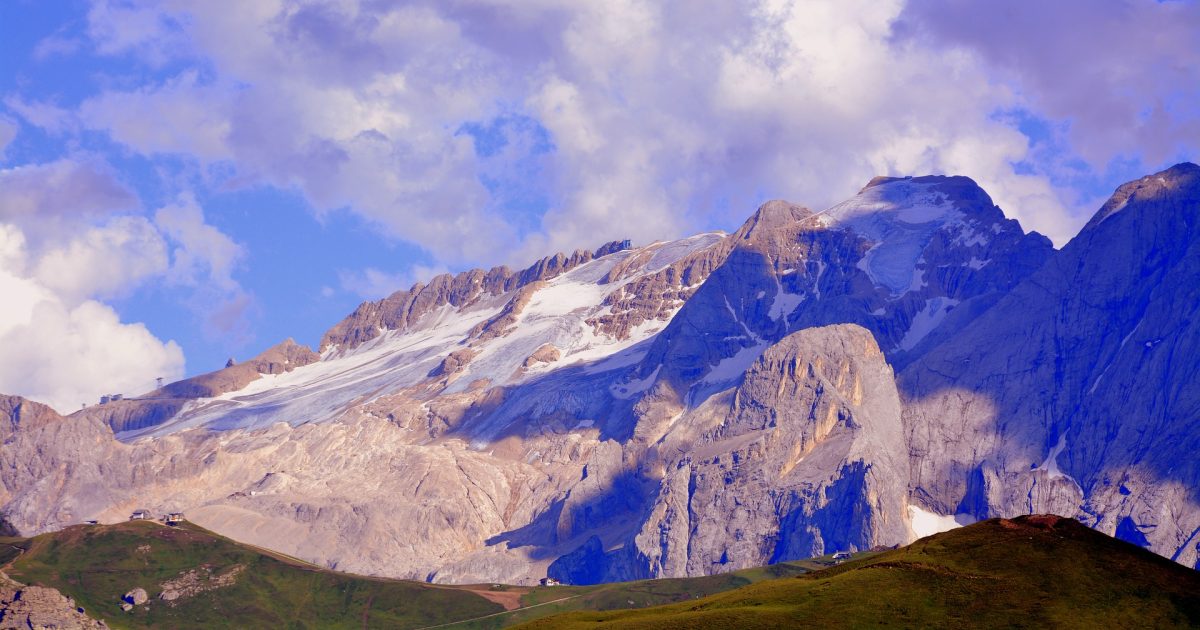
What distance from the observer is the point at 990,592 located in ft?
487

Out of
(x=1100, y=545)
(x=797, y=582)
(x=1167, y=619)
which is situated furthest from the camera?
(x=797, y=582)

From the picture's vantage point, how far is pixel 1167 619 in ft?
463

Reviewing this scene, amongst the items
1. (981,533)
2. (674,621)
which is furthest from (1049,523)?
(674,621)

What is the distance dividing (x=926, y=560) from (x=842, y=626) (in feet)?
61.7

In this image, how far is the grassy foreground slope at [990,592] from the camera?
5640 inches

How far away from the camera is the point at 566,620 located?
16238cm

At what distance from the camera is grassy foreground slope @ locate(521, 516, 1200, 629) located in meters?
143

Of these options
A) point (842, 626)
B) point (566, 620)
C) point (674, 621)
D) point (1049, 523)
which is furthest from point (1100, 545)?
point (566, 620)

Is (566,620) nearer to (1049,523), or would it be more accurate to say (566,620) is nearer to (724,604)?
(724,604)

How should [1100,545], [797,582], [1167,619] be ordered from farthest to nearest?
[797,582] < [1100,545] < [1167,619]

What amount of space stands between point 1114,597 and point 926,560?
780 inches

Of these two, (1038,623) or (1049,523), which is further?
(1049,523)

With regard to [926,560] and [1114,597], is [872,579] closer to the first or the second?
[926,560]

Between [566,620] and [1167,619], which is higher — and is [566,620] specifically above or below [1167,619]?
above
